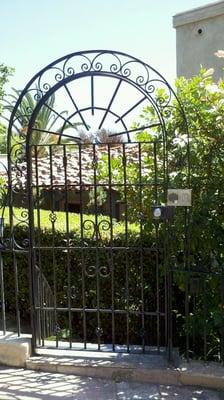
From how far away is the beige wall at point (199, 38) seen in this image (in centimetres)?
1038

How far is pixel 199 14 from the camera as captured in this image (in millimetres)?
10586

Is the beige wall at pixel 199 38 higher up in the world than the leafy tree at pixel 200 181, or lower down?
higher up

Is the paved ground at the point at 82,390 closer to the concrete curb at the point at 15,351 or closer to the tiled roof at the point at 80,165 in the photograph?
the concrete curb at the point at 15,351

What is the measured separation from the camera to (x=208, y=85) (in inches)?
157

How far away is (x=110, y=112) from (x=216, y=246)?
1.56 meters

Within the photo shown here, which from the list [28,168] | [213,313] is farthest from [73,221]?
[213,313]

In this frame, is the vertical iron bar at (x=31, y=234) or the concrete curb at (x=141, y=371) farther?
→ the vertical iron bar at (x=31, y=234)

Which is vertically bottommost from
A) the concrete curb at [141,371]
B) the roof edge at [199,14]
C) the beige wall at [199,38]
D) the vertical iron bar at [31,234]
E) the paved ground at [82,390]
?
the paved ground at [82,390]

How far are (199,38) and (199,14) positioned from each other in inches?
21.4

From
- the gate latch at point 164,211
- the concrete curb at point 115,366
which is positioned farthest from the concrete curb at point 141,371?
the gate latch at point 164,211

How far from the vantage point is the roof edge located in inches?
403

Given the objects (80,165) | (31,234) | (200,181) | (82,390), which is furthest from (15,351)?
(200,181)

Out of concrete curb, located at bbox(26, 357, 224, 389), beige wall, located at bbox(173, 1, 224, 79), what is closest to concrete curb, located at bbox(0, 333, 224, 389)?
concrete curb, located at bbox(26, 357, 224, 389)

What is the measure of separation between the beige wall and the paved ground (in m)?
8.00
